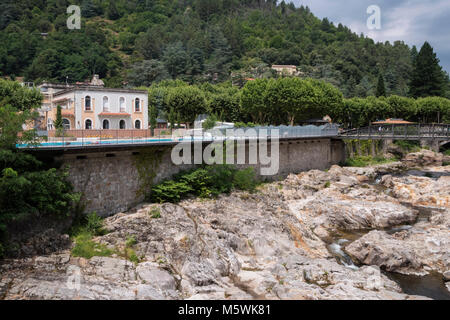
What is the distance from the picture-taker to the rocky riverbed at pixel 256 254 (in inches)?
545

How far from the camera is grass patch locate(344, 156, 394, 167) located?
47.8 m

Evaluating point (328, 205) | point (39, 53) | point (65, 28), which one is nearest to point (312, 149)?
point (328, 205)

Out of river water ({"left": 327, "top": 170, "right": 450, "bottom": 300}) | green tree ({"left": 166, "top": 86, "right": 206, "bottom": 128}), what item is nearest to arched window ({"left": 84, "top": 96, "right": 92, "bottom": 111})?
green tree ({"left": 166, "top": 86, "right": 206, "bottom": 128})

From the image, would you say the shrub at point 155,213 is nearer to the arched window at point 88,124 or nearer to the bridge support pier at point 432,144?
the arched window at point 88,124

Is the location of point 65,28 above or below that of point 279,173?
above

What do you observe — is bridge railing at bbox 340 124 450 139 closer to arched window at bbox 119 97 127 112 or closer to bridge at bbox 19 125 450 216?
bridge at bbox 19 125 450 216

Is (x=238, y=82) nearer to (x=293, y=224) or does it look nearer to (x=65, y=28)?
(x=65, y=28)

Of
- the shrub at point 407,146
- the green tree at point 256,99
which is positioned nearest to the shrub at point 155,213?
the green tree at point 256,99

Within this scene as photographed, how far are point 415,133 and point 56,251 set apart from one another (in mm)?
39771

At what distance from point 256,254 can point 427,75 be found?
260 feet

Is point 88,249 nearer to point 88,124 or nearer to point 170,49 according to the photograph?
point 88,124

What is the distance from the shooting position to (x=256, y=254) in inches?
742

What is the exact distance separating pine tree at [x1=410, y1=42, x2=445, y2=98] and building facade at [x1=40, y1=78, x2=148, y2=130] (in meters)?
66.6
